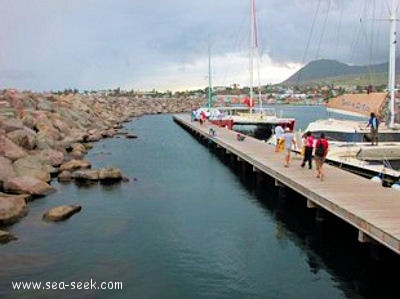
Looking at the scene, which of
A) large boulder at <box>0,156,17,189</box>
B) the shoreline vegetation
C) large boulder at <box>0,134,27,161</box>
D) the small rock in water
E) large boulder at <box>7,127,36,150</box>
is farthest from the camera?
large boulder at <box>7,127,36,150</box>

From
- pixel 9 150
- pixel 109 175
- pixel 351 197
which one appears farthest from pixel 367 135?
pixel 9 150

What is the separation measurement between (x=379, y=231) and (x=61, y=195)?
1453 centimetres

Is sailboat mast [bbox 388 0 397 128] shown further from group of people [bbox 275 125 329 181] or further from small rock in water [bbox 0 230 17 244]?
small rock in water [bbox 0 230 17 244]

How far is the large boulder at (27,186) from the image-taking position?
21016 millimetres

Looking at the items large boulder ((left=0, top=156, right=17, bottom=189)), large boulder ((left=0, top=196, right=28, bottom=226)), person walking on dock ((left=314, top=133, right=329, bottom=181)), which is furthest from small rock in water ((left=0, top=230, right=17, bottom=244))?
person walking on dock ((left=314, top=133, right=329, bottom=181))

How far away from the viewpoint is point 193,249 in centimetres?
1503

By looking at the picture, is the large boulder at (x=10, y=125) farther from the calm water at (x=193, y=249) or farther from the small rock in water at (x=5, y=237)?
the small rock in water at (x=5, y=237)

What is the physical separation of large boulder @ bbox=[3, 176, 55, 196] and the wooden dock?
31.8 ft

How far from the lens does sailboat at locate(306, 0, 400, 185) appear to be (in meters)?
22.1

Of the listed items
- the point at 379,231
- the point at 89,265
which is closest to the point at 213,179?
the point at 89,265

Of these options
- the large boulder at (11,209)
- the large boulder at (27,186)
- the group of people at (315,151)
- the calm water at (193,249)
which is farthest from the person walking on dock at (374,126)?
the large boulder at (11,209)

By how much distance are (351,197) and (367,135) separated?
10.7 metres

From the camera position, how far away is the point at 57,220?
1788 cm

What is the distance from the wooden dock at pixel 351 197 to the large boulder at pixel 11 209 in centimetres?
982
